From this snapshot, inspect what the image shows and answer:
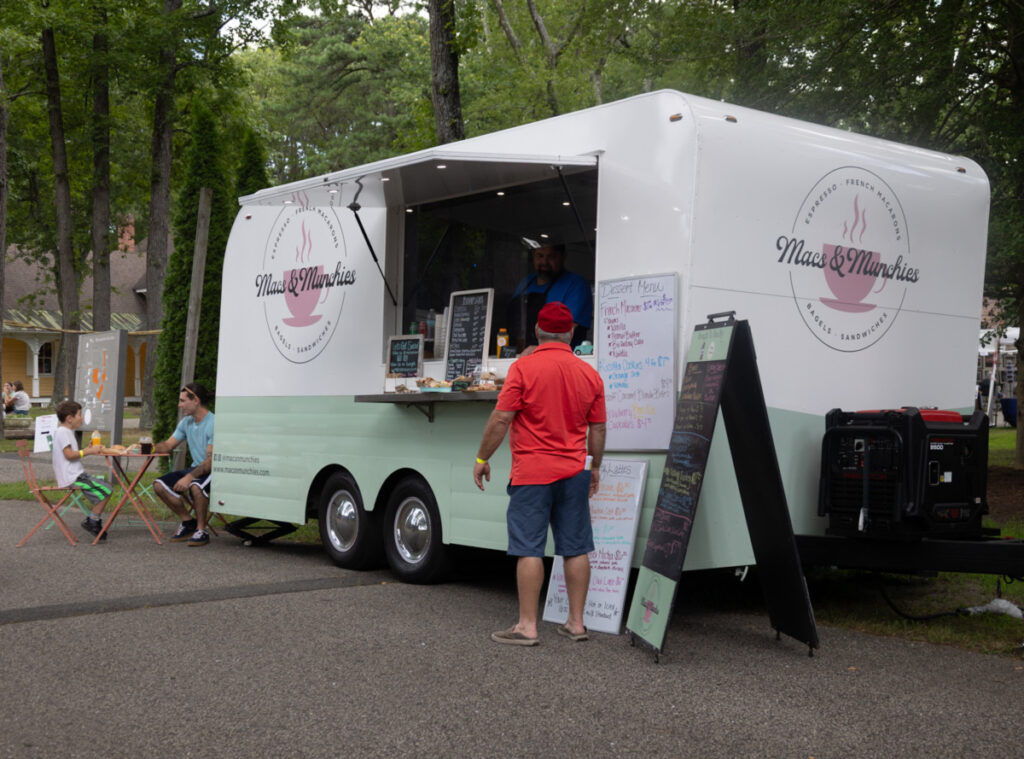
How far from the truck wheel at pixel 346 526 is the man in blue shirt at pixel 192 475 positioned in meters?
1.67

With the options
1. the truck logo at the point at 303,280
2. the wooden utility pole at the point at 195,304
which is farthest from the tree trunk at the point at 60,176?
the truck logo at the point at 303,280

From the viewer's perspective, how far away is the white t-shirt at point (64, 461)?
9867mm

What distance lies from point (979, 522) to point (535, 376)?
102 inches

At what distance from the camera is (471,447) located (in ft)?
24.0

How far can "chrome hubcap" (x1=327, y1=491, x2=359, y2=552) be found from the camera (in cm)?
848

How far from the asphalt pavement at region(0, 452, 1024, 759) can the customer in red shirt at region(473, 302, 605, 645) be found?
341mm

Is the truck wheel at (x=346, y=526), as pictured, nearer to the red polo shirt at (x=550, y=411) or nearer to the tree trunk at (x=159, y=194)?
the red polo shirt at (x=550, y=411)

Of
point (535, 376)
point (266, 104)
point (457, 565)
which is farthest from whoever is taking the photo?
point (266, 104)

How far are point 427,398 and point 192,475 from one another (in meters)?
3.64

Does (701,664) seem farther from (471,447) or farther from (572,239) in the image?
(572,239)

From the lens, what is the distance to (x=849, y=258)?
22.1 ft

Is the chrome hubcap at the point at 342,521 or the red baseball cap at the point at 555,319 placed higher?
the red baseball cap at the point at 555,319

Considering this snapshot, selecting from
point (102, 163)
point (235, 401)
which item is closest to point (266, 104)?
point (102, 163)

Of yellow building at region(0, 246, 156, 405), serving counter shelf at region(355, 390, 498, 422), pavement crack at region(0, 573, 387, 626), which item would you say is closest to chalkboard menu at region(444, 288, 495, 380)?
serving counter shelf at region(355, 390, 498, 422)
